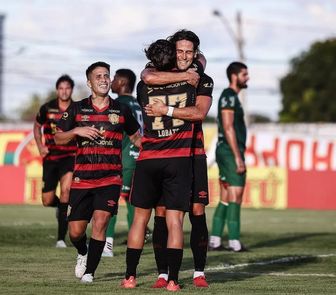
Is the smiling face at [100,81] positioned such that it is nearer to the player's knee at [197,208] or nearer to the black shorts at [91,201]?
the black shorts at [91,201]

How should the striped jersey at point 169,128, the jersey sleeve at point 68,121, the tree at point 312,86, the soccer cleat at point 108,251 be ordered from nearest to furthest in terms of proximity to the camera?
the striped jersey at point 169,128 → the jersey sleeve at point 68,121 → the soccer cleat at point 108,251 → the tree at point 312,86

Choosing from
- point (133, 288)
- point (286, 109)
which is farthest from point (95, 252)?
point (286, 109)

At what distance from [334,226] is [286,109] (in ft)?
304

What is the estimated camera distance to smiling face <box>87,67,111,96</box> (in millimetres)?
9695

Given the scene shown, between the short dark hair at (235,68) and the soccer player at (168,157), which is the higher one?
the short dark hair at (235,68)

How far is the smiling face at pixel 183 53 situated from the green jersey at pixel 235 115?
4754mm

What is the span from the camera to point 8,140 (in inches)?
1121

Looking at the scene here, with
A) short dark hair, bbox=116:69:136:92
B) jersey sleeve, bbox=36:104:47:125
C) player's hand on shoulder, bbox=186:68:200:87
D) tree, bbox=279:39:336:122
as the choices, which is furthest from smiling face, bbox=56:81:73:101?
tree, bbox=279:39:336:122

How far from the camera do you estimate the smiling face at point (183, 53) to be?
9102 millimetres

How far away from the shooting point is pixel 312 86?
359 feet

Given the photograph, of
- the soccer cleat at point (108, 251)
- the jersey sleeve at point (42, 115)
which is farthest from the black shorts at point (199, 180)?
the jersey sleeve at point (42, 115)

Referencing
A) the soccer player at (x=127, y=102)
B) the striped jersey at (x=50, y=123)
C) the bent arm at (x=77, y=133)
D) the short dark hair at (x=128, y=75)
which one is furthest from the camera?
the striped jersey at (x=50, y=123)

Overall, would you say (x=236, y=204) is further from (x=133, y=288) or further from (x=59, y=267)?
(x=133, y=288)

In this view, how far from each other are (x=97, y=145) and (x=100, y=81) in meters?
0.59
